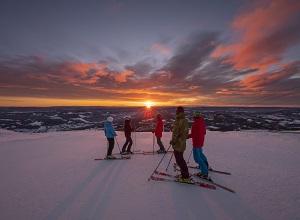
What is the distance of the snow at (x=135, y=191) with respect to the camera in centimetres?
517

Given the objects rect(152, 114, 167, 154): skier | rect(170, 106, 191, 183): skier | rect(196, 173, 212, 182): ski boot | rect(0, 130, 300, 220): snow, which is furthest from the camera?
rect(152, 114, 167, 154): skier

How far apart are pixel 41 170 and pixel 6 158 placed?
11.7ft

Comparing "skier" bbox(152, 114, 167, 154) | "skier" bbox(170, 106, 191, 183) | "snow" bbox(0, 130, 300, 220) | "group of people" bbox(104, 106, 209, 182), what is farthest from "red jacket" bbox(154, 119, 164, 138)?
"skier" bbox(170, 106, 191, 183)

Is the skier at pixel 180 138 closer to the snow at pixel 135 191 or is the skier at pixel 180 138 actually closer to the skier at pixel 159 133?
the snow at pixel 135 191

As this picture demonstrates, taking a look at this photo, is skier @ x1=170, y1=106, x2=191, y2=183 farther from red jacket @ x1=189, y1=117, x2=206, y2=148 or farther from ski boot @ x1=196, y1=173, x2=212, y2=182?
ski boot @ x1=196, y1=173, x2=212, y2=182

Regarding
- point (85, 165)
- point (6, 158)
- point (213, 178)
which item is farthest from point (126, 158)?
point (6, 158)

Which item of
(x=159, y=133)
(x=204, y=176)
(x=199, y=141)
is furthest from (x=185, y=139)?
(x=159, y=133)

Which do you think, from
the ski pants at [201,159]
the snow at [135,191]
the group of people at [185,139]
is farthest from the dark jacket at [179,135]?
the snow at [135,191]

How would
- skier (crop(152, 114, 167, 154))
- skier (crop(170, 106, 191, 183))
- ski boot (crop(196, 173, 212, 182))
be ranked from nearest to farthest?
skier (crop(170, 106, 191, 183)), ski boot (crop(196, 173, 212, 182)), skier (crop(152, 114, 167, 154))

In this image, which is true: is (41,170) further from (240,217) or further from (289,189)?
(289,189)

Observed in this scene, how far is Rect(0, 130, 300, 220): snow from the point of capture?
517 centimetres

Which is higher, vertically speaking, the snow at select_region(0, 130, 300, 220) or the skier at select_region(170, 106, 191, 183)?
the skier at select_region(170, 106, 191, 183)

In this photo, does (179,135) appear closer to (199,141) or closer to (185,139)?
(185,139)

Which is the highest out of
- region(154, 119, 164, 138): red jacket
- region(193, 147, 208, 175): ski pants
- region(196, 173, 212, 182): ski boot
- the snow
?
region(154, 119, 164, 138): red jacket
